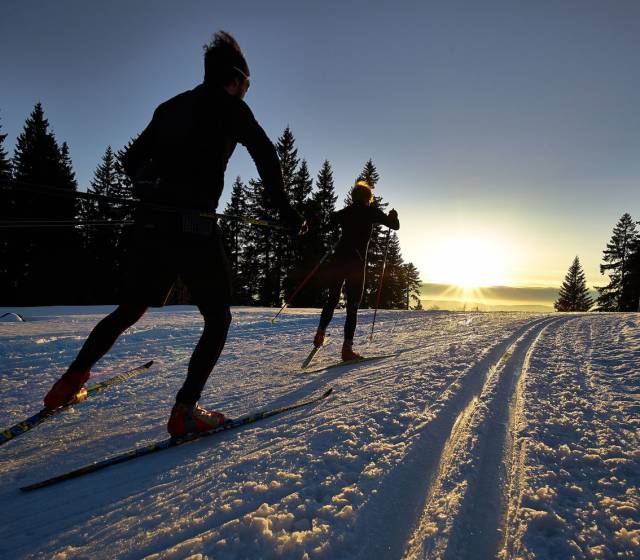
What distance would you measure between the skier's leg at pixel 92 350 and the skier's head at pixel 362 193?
353cm

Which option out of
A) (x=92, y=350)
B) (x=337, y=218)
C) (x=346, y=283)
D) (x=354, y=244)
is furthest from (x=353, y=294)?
(x=92, y=350)

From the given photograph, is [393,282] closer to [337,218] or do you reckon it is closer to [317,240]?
[317,240]

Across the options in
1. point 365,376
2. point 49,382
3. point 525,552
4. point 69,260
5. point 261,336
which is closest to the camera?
point 525,552

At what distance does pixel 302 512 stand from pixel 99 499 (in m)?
0.87

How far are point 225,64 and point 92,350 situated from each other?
1.90 metres

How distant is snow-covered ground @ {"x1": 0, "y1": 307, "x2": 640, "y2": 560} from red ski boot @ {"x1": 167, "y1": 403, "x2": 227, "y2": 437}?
9cm

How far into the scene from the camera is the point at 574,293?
5816 centimetres

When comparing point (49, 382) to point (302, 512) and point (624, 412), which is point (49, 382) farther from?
point (624, 412)

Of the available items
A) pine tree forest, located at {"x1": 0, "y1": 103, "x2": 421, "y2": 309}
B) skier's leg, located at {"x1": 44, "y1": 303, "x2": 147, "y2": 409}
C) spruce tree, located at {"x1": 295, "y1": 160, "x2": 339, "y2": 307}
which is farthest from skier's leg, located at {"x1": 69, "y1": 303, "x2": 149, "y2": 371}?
spruce tree, located at {"x1": 295, "y1": 160, "x2": 339, "y2": 307}

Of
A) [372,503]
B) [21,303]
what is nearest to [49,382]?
[372,503]

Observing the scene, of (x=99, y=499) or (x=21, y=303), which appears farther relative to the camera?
(x=21, y=303)

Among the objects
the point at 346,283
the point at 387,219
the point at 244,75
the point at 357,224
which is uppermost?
the point at 244,75

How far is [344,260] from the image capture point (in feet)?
16.4

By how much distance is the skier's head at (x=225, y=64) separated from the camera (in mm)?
2137
